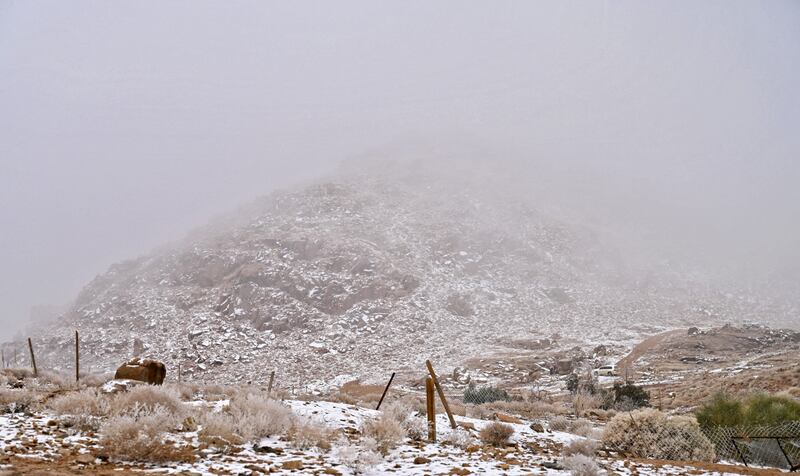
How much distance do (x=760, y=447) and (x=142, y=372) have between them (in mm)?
14562

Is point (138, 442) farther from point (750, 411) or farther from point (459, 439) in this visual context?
point (750, 411)

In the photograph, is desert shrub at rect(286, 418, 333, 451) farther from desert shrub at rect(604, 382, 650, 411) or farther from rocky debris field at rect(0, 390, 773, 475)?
desert shrub at rect(604, 382, 650, 411)

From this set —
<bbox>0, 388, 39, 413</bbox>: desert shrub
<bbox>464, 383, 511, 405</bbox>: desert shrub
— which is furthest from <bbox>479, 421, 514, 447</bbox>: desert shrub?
<bbox>464, 383, 511, 405</bbox>: desert shrub

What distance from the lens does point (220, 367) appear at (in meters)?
37.3

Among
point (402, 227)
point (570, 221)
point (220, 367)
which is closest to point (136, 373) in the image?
point (220, 367)

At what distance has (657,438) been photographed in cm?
1007

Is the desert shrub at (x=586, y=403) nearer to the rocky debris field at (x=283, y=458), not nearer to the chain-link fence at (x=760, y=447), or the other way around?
the chain-link fence at (x=760, y=447)

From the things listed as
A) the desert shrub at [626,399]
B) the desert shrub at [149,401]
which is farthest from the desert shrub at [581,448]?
the desert shrub at [626,399]

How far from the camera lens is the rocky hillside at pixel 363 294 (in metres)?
41.1

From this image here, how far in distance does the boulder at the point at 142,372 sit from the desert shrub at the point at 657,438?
36.2 ft

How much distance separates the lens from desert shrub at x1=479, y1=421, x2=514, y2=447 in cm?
1012

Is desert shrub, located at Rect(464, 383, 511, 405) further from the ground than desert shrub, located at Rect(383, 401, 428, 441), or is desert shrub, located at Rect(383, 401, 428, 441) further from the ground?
desert shrub, located at Rect(383, 401, 428, 441)

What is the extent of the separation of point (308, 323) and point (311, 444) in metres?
38.5

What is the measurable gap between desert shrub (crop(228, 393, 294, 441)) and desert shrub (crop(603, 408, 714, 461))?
686 centimetres
